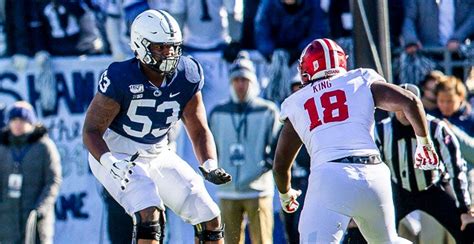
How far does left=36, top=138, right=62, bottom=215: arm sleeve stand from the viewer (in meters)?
11.8

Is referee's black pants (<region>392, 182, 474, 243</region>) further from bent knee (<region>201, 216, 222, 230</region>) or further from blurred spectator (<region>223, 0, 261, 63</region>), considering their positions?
blurred spectator (<region>223, 0, 261, 63</region>)

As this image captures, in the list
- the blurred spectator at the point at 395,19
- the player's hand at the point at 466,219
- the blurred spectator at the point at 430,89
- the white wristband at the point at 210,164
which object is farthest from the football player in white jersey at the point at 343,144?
the blurred spectator at the point at 395,19

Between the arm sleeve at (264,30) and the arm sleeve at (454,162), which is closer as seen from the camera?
the arm sleeve at (454,162)

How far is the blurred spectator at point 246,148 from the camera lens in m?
11.6

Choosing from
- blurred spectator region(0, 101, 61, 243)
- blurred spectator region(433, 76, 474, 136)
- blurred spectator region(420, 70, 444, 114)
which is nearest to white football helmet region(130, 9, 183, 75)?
blurred spectator region(433, 76, 474, 136)

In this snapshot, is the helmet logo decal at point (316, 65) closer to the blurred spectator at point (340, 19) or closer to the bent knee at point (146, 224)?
the bent knee at point (146, 224)

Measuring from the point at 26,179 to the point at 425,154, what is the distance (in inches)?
171

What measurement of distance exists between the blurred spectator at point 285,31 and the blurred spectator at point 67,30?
1.59 m

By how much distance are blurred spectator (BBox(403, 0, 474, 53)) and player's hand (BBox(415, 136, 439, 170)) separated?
3455mm

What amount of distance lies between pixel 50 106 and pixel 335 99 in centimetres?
501

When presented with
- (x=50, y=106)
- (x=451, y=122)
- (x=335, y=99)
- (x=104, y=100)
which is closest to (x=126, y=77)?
(x=104, y=100)

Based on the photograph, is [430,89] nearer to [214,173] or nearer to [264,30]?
[264,30]

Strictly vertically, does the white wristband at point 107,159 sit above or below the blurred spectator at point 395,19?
below

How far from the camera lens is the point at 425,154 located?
344 inches
